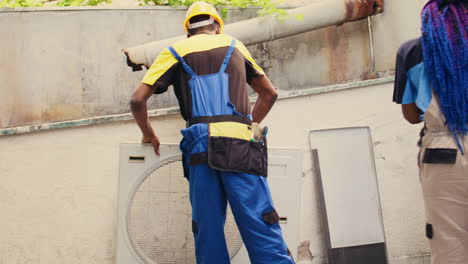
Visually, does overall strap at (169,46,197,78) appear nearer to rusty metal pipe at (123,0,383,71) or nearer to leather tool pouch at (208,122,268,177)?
leather tool pouch at (208,122,268,177)

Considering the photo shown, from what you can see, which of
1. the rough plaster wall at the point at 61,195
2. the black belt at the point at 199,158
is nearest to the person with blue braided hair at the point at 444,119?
the black belt at the point at 199,158

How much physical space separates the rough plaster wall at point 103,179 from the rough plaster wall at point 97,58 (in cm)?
96

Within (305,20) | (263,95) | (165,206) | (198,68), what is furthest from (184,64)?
(305,20)

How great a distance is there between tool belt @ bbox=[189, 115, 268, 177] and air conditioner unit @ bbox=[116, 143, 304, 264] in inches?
16.2

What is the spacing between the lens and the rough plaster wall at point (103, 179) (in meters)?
3.35

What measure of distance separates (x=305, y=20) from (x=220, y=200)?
96.1 inches

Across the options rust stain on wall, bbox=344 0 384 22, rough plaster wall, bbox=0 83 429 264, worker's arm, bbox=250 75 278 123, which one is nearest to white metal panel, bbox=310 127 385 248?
rough plaster wall, bbox=0 83 429 264

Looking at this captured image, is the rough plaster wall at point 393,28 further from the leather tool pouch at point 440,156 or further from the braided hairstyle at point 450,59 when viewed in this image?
the leather tool pouch at point 440,156

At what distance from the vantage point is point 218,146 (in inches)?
97.6

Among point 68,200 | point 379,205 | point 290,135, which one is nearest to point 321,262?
point 379,205

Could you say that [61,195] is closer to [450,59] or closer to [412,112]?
[412,112]

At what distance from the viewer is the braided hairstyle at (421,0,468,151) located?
2135 mm

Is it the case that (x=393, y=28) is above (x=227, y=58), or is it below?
above

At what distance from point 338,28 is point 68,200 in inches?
114
